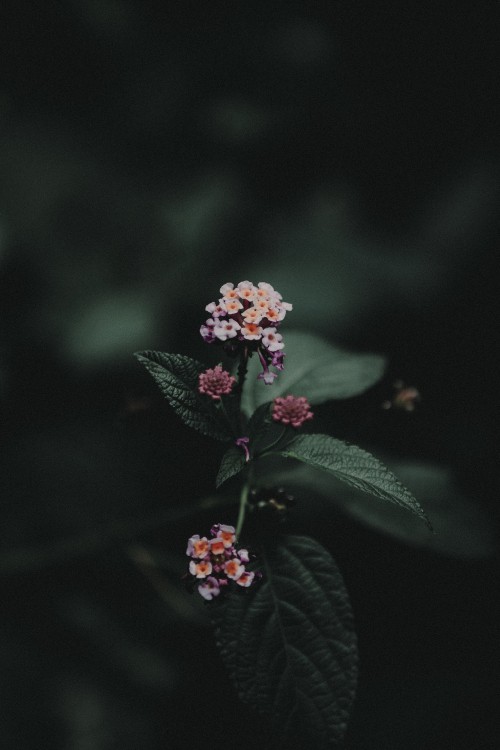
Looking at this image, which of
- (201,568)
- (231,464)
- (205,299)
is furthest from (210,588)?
(205,299)

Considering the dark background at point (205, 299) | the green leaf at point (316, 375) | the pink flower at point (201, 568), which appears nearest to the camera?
the pink flower at point (201, 568)

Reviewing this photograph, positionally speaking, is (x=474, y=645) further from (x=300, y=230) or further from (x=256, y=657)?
(x=300, y=230)

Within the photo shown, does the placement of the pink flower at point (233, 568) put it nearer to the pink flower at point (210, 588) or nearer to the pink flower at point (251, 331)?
the pink flower at point (210, 588)

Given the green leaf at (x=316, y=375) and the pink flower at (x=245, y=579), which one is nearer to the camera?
the pink flower at (x=245, y=579)

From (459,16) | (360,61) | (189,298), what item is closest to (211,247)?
(189,298)

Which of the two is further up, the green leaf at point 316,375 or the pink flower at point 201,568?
the green leaf at point 316,375

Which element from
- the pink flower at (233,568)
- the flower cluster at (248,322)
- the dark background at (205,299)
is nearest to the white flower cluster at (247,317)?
the flower cluster at (248,322)
